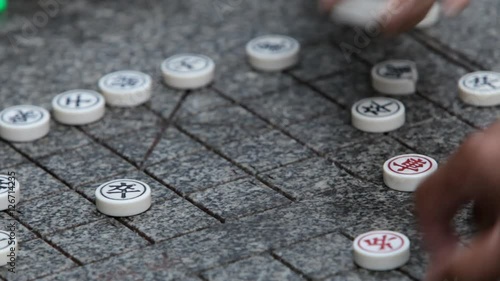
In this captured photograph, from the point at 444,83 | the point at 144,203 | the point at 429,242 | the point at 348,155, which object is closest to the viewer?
the point at 429,242

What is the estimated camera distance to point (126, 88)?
10.8ft

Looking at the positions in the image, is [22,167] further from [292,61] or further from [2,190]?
[292,61]

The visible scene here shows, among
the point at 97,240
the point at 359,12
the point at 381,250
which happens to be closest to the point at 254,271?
the point at 381,250

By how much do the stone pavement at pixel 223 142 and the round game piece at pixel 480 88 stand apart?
0.03 meters

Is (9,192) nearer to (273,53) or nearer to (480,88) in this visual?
(273,53)

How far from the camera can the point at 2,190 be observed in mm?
2789

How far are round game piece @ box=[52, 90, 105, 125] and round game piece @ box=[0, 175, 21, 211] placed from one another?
375mm

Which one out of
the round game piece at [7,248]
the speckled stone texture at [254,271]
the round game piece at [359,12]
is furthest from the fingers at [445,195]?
the round game piece at [359,12]

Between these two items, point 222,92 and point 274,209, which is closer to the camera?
point 274,209

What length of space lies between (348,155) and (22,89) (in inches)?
41.8

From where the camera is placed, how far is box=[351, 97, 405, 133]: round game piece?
10.0ft

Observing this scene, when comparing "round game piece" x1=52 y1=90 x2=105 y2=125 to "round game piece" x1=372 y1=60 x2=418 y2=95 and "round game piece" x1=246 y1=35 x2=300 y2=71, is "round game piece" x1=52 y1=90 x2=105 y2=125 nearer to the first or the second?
"round game piece" x1=246 y1=35 x2=300 y2=71

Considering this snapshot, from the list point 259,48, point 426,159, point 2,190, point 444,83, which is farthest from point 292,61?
point 2,190

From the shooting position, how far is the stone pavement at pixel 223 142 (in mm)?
2574
